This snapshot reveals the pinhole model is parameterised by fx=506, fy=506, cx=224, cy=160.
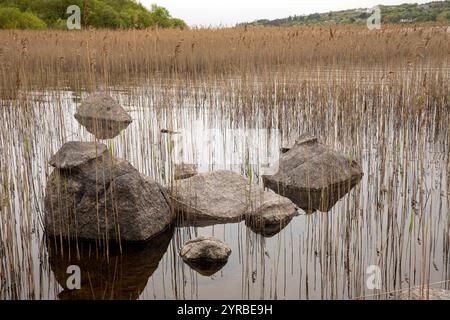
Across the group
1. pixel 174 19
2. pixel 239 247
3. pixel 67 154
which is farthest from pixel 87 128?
pixel 174 19

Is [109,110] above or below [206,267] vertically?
above

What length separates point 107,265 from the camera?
119 inches

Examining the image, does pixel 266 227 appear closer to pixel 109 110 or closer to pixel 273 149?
pixel 273 149

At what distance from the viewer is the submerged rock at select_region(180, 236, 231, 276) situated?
2.99m

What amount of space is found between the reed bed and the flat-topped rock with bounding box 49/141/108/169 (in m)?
0.13

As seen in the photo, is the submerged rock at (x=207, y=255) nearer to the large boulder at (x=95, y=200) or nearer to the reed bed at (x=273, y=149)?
the reed bed at (x=273, y=149)

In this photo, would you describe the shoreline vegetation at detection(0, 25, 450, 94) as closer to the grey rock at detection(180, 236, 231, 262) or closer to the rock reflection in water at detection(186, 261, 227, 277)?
the grey rock at detection(180, 236, 231, 262)

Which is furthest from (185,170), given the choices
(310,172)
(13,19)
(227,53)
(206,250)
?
(13,19)

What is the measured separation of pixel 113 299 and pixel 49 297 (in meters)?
0.34

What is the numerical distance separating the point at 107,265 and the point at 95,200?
49 centimetres

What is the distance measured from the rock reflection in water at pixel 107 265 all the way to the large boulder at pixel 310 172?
4.37 feet

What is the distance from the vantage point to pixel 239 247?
323 centimetres

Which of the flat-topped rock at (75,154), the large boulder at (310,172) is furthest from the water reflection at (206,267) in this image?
the large boulder at (310,172)
